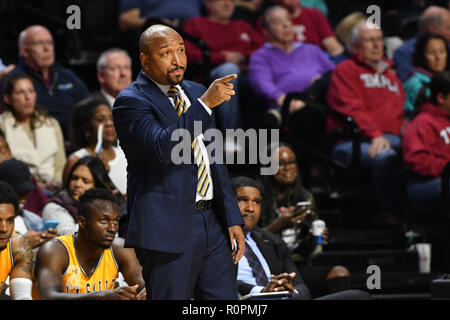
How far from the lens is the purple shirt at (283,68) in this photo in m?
7.61

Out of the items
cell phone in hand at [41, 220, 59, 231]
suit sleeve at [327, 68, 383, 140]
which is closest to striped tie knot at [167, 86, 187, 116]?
cell phone in hand at [41, 220, 59, 231]

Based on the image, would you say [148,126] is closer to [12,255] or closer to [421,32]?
[12,255]

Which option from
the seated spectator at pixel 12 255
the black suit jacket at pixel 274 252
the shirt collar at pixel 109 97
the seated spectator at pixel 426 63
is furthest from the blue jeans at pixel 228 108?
the seated spectator at pixel 12 255

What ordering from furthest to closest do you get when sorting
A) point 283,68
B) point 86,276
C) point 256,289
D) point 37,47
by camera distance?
point 283,68 → point 37,47 → point 256,289 → point 86,276

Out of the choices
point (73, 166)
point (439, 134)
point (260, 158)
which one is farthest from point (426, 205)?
point (73, 166)

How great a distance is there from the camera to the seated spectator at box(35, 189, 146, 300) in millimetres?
4695

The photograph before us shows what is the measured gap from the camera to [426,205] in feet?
21.7

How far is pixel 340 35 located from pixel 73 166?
3.61m

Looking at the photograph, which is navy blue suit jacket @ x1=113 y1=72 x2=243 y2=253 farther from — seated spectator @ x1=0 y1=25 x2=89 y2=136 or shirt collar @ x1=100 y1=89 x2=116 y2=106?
seated spectator @ x1=0 y1=25 x2=89 y2=136

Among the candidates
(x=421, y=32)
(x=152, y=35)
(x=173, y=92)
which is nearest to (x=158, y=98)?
(x=173, y=92)

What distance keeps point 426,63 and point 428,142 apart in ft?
3.69

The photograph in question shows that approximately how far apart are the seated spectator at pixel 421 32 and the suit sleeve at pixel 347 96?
78cm

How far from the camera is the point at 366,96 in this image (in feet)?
24.7
